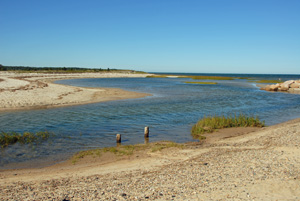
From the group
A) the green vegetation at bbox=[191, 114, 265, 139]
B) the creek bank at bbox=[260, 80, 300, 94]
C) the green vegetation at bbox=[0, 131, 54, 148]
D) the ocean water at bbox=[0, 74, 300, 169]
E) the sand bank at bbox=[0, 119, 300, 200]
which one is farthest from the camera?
the creek bank at bbox=[260, 80, 300, 94]

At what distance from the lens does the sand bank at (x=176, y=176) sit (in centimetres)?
789

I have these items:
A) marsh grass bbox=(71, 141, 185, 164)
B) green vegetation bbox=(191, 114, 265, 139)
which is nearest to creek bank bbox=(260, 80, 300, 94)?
green vegetation bbox=(191, 114, 265, 139)

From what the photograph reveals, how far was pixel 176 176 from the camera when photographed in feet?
31.0

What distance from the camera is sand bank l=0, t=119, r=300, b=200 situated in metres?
7.89

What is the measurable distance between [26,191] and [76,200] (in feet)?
6.97

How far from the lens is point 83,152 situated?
13695 mm

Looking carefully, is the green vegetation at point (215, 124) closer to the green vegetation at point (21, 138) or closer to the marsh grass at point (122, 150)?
the marsh grass at point (122, 150)

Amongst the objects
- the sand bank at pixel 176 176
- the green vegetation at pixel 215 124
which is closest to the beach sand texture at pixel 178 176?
the sand bank at pixel 176 176

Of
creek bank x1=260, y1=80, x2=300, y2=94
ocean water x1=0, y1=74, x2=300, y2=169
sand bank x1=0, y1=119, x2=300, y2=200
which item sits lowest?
ocean water x1=0, y1=74, x2=300, y2=169

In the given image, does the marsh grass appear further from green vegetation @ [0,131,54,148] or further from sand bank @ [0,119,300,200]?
green vegetation @ [0,131,54,148]

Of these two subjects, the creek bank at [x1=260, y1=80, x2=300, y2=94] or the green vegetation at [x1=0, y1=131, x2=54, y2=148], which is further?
the creek bank at [x1=260, y1=80, x2=300, y2=94]

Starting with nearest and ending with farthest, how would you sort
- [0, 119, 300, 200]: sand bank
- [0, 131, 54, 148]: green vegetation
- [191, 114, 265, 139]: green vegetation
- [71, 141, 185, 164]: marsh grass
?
[0, 119, 300, 200]: sand bank, [71, 141, 185, 164]: marsh grass, [0, 131, 54, 148]: green vegetation, [191, 114, 265, 139]: green vegetation

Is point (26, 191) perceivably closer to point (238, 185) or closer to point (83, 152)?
point (83, 152)

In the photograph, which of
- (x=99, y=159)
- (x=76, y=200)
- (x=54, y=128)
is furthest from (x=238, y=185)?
(x=54, y=128)
